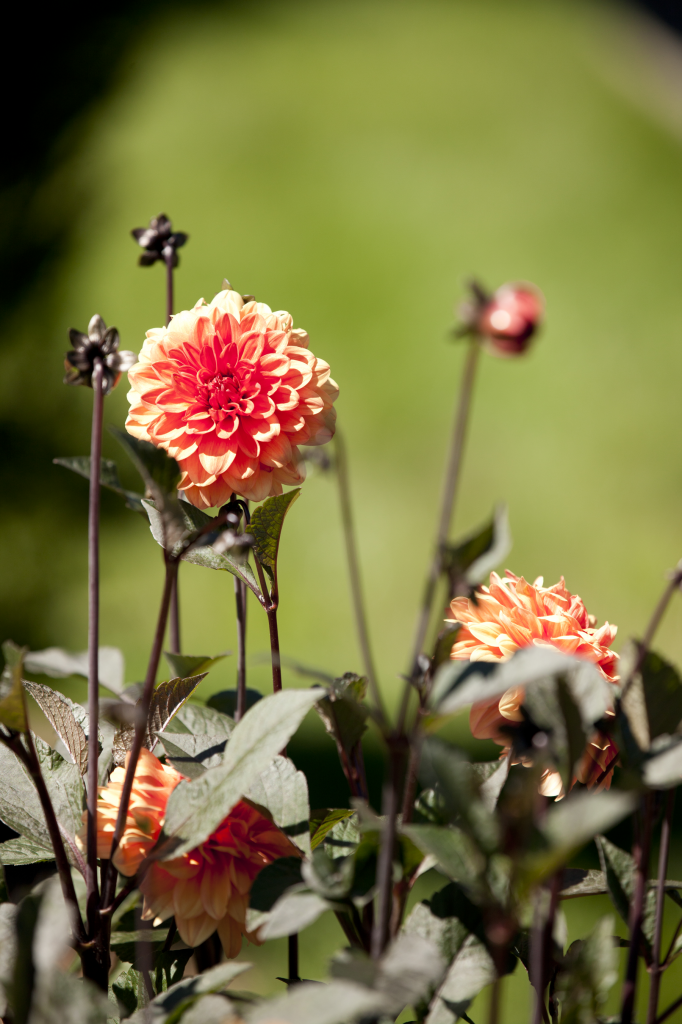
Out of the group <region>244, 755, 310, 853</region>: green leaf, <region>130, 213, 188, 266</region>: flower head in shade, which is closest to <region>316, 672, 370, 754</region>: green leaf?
<region>244, 755, 310, 853</region>: green leaf

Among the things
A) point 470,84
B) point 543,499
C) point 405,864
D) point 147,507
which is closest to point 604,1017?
point 405,864

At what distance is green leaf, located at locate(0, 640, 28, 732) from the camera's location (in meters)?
0.34

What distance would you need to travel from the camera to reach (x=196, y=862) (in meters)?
0.42

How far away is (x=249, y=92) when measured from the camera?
3.52 m

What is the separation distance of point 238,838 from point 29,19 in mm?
4484

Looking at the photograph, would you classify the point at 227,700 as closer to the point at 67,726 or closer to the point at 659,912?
the point at 67,726

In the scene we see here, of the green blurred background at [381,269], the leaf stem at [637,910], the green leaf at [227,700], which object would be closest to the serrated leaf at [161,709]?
the green leaf at [227,700]

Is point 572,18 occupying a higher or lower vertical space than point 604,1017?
higher

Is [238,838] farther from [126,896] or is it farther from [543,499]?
[543,499]

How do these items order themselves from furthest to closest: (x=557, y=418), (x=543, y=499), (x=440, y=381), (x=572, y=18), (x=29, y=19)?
(x=29, y=19) → (x=572, y=18) → (x=440, y=381) → (x=557, y=418) → (x=543, y=499)

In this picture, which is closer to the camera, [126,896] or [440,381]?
[126,896]

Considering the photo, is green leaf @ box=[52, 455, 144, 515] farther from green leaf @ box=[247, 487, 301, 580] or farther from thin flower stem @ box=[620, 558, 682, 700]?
thin flower stem @ box=[620, 558, 682, 700]

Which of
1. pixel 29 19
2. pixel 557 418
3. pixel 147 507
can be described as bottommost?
pixel 147 507

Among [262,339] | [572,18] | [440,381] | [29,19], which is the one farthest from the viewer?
[29,19]
